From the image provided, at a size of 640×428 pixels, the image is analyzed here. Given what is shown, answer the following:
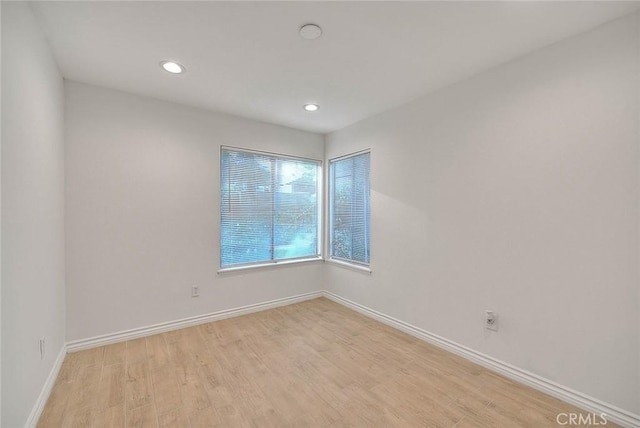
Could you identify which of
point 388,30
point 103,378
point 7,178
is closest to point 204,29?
point 388,30

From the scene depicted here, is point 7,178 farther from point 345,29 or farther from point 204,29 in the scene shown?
point 345,29

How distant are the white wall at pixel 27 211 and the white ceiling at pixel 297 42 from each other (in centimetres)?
29

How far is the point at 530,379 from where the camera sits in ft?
6.49

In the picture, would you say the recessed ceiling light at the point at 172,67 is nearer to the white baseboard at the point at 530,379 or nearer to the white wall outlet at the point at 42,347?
the white wall outlet at the point at 42,347

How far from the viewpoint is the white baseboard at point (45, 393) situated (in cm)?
157

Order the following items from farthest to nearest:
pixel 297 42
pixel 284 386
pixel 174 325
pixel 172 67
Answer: pixel 174 325 → pixel 172 67 → pixel 284 386 → pixel 297 42

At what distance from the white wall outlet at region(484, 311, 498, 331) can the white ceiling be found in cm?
200

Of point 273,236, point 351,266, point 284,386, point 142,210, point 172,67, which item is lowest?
point 284,386

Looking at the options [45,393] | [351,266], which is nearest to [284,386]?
[45,393]

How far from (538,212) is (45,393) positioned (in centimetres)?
360

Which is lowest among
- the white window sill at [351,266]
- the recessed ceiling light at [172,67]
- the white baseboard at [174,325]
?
the white baseboard at [174,325]

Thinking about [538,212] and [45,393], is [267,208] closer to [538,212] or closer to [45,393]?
[45,393]

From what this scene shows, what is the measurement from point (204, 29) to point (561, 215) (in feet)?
8.77

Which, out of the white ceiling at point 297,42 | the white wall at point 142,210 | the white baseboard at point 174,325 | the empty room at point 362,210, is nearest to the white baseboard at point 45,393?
the empty room at point 362,210
